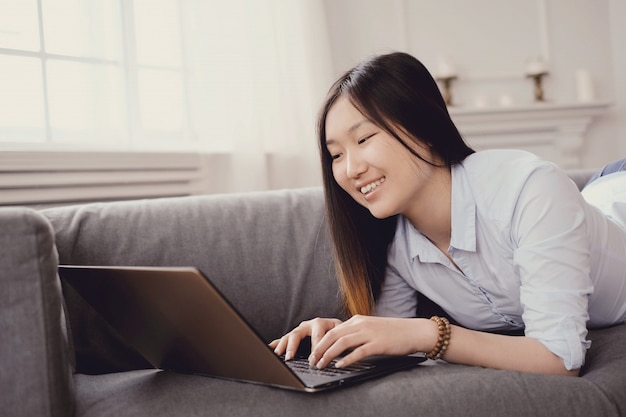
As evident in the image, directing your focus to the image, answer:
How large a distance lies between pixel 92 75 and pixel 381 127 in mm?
1262

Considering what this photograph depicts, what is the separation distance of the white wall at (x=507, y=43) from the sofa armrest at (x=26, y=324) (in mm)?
2403

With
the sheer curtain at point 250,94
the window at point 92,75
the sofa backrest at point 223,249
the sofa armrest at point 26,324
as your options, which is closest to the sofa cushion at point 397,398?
the sofa armrest at point 26,324

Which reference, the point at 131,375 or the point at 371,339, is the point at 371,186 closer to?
the point at 371,339

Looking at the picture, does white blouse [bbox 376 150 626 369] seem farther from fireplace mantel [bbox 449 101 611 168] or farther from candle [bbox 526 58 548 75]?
candle [bbox 526 58 548 75]

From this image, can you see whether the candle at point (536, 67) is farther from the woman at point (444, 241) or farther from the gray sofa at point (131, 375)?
the gray sofa at point (131, 375)

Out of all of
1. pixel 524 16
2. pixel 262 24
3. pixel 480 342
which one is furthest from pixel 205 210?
pixel 524 16

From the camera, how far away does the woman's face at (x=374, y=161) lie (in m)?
1.38

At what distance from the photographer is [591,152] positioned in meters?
3.65

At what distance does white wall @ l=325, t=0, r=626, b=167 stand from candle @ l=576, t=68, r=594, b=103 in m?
0.08

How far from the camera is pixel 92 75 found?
7.54ft

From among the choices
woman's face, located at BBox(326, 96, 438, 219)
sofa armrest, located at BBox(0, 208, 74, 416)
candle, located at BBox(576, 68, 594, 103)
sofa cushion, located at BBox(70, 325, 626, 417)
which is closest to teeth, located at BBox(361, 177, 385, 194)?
woman's face, located at BBox(326, 96, 438, 219)

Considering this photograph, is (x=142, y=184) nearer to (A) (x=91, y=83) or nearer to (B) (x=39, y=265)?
(A) (x=91, y=83)

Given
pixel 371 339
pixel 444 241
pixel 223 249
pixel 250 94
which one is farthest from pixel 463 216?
pixel 250 94

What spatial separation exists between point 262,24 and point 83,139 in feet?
2.59
